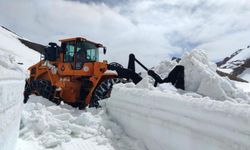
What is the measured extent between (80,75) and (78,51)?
85 cm

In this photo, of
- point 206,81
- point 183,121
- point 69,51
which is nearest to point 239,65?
point 69,51

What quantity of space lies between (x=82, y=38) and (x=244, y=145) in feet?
28.0

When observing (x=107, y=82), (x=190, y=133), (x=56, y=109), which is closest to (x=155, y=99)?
(x=190, y=133)

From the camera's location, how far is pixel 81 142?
565cm

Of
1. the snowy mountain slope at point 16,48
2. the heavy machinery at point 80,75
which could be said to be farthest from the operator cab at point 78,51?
the snowy mountain slope at point 16,48

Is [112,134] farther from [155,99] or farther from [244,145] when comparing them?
[244,145]

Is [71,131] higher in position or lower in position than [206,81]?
lower

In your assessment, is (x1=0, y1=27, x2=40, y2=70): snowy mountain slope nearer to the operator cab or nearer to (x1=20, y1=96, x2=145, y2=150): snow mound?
the operator cab

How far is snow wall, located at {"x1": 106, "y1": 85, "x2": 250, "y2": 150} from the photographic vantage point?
333cm

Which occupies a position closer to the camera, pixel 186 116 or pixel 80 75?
pixel 186 116

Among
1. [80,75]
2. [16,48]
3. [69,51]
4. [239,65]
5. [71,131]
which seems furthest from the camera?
[239,65]

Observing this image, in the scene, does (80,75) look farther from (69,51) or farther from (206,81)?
(206,81)

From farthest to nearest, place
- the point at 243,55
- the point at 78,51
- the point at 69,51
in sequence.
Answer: the point at 243,55
the point at 69,51
the point at 78,51

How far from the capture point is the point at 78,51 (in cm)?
1105
